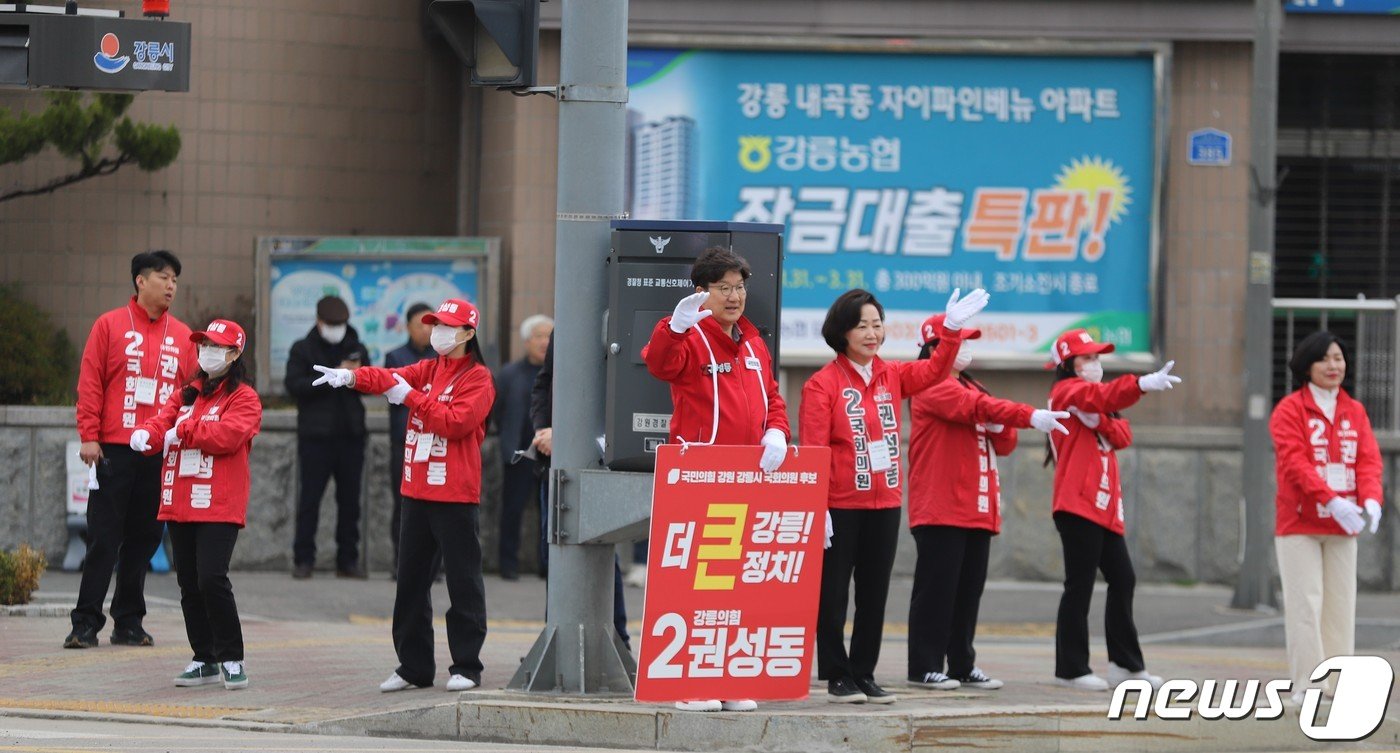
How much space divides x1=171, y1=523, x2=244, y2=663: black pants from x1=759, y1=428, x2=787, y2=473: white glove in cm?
278

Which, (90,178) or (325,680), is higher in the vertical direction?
(90,178)

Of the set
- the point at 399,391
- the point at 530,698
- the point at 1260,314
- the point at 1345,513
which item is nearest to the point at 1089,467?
the point at 1345,513

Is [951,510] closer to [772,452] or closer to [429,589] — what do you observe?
[772,452]

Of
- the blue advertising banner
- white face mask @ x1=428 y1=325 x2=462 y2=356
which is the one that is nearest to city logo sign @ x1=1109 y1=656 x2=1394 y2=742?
white face mask @ x1=428 y1=325 x2=462 y2=356

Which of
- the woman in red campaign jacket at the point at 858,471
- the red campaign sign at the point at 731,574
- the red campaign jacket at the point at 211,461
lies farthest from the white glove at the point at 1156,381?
the red campaign jacket at the point at 211,461

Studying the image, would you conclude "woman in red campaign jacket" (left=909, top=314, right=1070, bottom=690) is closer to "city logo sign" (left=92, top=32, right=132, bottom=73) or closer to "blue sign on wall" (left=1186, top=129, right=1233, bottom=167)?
"city logo sign" (left=92, top=32, right=132, bottom=73)

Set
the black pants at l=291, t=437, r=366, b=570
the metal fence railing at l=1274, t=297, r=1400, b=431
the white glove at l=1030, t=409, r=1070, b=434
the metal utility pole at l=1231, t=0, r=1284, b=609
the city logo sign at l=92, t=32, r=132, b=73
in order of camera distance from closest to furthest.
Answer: the white glove at l=1030, t=409, r=1070, b=434 → the city logo sign at l=92, t=32, r=132, b=73 → the metal utility pole at l=1231, t=0, r=1284, b=609 → the black pants at l=291, t=437, r=366, b=570 → the metal fence railing at l=1274, t=297, r=1400, b=431

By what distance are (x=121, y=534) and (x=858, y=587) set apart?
4.19 metres

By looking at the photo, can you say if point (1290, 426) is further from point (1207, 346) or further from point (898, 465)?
point (1207, 346)

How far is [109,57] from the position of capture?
11.3 meters

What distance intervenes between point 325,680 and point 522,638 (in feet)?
8.00

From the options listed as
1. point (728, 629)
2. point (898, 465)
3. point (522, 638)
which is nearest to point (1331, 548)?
point (898, 465)

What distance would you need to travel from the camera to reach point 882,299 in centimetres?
1561

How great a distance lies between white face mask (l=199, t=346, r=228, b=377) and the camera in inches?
379
